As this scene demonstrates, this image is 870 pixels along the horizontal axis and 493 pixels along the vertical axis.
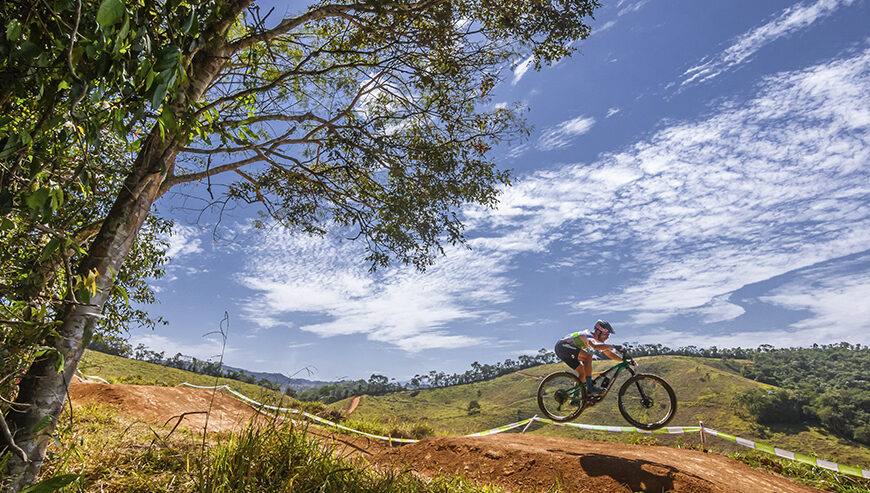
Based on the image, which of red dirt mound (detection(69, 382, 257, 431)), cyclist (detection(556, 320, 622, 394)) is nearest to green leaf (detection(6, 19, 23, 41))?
red dirt mound (detection(69, 382, 257, 431))

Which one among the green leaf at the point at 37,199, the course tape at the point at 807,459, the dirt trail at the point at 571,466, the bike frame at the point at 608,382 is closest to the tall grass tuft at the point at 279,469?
the dirt trail at the point at 571,466

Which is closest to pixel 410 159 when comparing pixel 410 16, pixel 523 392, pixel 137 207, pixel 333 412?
pixel 410 16

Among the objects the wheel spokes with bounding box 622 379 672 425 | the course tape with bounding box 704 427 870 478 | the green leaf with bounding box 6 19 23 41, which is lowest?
the course tape with bounding box 704 427 870 478

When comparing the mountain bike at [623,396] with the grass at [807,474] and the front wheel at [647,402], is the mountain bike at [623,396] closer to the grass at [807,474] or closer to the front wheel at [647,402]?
the front wheel at [647,402]

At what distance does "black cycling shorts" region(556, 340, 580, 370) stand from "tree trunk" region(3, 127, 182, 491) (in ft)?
28.8

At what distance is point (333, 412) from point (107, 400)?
19.3ft

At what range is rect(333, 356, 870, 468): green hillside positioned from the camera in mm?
27906

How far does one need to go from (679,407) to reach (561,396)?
17005 millimetres

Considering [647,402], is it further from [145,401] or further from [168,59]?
[145,401]

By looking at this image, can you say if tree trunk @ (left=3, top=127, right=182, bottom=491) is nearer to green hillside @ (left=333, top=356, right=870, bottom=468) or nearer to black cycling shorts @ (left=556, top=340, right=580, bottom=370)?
black cycling shorts @ (left=556, top=340, right=580, bottom=370)

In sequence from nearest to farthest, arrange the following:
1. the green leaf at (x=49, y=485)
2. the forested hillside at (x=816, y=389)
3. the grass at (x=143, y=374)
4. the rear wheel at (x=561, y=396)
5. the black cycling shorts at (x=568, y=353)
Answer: the green leaf at (x=49, y=485), the rear wheel at (x=561, y=396), the black cycling shorts at (x=568, y=353), the grass at (x=143, y=374), the forested hillside at (x=816, y=389)

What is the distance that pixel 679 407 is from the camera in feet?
73.2

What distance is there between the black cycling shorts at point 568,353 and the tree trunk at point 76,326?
28.8 ft

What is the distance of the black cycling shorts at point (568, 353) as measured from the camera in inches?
385
